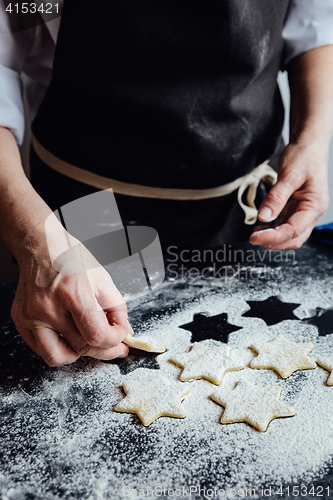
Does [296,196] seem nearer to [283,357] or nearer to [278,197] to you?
[278,197]

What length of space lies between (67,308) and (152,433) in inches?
11.5

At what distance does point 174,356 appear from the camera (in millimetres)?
931

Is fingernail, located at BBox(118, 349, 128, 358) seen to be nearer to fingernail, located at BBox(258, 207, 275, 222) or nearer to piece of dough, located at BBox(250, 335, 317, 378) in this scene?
piece of dough, located at BBox(250, 335, 317, 378)

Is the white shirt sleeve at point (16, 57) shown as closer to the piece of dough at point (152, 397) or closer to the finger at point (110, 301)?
the finger at point (110, 301)

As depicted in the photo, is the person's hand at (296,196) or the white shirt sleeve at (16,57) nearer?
the white shirt sleeve at (16,57)

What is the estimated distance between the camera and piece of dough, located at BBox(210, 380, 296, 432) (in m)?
0.75

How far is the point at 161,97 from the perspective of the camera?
1.16 meters

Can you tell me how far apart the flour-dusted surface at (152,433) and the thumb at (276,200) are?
0.29 meters

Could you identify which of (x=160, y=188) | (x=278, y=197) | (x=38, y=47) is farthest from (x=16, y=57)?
(x=278, y=197)

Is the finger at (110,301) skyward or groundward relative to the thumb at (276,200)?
groundward

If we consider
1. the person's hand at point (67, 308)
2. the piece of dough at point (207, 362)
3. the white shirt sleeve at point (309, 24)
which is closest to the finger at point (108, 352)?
the person's hand at point (67, 308)

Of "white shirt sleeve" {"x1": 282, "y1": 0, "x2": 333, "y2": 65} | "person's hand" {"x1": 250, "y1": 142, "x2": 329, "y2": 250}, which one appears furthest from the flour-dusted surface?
"white shirt sleeve" {"x1": 282, "y1": 0, "x2": 333, "y2": 65}

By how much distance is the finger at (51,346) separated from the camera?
2.68 ft

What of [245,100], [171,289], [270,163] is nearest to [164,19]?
[245,100]
